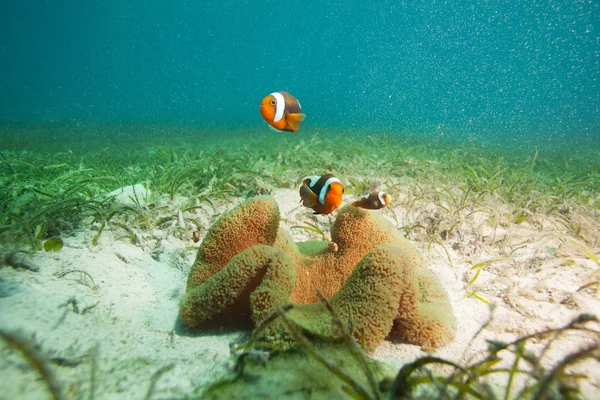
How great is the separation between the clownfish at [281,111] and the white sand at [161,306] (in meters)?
0.99

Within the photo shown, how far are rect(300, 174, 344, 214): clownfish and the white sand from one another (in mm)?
954

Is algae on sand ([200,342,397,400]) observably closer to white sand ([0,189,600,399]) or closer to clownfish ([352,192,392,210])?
white sand ([0,189,600,399])

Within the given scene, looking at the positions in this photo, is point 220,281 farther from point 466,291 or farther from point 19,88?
point 19,88

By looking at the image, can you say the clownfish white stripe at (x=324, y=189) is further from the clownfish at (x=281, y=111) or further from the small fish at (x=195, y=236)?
the small fish at (x=195, y=236)

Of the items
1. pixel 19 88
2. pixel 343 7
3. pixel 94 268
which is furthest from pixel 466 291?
pixel 343 7

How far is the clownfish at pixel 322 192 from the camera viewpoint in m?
2.13

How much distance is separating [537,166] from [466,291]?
804 centimetres

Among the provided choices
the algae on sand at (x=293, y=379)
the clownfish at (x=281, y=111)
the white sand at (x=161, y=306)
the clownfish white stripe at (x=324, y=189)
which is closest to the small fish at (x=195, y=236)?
the white sand at (x=161, y=306)

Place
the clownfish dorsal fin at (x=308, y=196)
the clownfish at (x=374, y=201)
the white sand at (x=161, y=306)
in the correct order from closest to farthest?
1. the white sand at (x=161, y=306)
2. the clownfish at (x=374, y=201)
3. the clownfish dorsal fin at (x=308, y=196)

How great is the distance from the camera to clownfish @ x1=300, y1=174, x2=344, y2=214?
83.9 inches

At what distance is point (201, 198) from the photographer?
3.75 m

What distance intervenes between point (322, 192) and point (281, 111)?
1.24 meters

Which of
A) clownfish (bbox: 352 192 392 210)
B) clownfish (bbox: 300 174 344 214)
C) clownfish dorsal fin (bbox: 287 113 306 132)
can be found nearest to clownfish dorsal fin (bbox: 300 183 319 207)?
clownfish (bbox: 300 174 344 214)

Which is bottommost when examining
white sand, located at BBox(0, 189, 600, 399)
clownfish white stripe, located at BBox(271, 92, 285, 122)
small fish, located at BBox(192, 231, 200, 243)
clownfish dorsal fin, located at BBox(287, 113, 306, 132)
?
white sand, located at BBox(0, 189, 600, 399)
